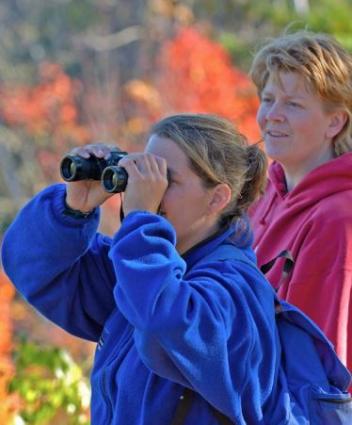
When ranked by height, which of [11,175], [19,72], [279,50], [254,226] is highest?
[279,50]

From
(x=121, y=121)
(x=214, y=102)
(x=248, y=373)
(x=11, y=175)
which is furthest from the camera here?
(x=11, y=175)

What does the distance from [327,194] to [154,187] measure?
37.6 inches

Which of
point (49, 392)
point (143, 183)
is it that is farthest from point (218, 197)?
point (49, 392)

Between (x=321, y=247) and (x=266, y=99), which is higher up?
(x=266, y=99)

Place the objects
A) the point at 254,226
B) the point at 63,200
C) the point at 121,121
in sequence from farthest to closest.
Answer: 1. the point at 121,121
2. the point at 254,226
3. the point at 63,200

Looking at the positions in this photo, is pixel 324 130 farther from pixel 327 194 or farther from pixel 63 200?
pixel 63 200

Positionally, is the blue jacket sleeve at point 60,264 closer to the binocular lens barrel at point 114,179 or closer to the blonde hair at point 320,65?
the binocular lens barrel at point 114,179

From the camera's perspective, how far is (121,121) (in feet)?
48.5

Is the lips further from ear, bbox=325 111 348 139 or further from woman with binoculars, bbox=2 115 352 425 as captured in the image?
woman with binoculars, bbox=2 115 352 425

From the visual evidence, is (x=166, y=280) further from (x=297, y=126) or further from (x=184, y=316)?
(x=297, y=126)

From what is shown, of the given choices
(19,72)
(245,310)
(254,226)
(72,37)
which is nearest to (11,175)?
(19,72)

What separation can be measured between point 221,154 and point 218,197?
0.11 m

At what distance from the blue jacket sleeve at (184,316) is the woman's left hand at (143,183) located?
5cm

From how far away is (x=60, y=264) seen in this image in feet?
8.33
